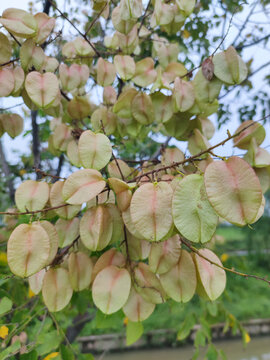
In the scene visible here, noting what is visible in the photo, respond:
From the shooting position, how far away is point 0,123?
2.97 feet

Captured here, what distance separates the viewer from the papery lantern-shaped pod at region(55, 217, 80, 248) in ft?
2.23

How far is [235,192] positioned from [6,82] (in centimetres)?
51

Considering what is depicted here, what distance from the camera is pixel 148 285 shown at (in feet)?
2.03

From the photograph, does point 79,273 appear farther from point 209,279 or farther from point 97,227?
point 209,279

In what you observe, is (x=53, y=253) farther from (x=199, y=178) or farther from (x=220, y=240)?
(x=220, y=240)

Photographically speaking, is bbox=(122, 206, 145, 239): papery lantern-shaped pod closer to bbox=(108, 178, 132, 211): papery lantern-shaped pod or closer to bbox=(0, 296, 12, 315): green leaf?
bbox=(108, 178, 132, 211): papery lantern-shaped pod

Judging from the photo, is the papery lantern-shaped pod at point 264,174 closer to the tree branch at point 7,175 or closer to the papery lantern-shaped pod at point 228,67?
the papery lantern-shaped pod at point 228,67

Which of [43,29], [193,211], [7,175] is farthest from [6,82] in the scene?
[7,175]

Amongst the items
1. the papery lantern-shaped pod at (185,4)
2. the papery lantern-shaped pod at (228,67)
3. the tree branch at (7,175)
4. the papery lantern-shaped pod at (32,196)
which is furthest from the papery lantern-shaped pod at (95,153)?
the tree branch at (7,175)

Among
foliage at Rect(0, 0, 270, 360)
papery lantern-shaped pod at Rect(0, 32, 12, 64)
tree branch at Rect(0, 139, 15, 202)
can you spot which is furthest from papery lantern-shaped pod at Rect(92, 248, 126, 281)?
tree branch at Rect(0, 139, 15, 202)

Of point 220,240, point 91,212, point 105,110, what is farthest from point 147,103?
point 220,240

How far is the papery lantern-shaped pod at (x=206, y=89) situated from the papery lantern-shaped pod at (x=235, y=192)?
0.34 m

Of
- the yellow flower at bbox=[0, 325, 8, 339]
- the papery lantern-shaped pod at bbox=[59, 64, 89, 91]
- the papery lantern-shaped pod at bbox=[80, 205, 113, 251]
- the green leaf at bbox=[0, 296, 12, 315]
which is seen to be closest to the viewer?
the papery lantern-shaped pod at bbox=[80, 205, 113, 251]

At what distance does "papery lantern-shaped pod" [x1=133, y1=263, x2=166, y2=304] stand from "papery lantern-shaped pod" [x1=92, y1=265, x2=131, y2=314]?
5 cm
